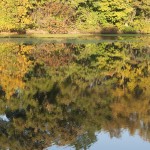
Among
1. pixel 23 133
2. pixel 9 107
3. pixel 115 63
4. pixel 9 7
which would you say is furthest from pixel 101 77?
pixel 9 7

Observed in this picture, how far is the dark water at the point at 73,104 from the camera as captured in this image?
26.1 ft

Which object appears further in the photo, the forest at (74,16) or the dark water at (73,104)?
the forest at (74,16)

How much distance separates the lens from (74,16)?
46.8 metres

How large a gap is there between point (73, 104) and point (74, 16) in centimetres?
3598

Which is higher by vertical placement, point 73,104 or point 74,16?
point 73,104

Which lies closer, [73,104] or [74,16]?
[73,104]

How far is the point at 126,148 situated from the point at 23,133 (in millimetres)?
1998

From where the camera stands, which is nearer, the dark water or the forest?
the dark water

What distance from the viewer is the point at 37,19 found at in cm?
4325

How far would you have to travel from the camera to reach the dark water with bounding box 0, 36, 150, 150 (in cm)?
795

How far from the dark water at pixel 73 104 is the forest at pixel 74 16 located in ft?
69.6

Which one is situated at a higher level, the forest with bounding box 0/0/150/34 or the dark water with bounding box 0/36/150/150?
the dark water with bounding box 0/36/150/150

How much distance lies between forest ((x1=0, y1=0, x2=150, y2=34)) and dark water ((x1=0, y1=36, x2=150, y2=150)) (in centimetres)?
2122

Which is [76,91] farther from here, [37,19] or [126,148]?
[37,19]
